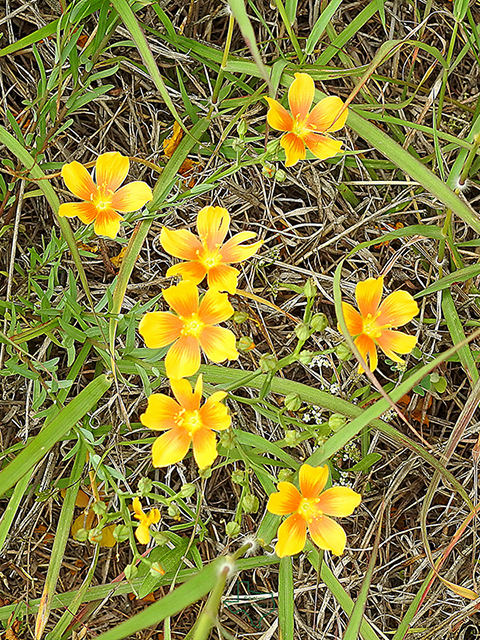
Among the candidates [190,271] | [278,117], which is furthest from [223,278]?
[278,117]

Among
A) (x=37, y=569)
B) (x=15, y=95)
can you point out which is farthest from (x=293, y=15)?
(x=37, y=569)

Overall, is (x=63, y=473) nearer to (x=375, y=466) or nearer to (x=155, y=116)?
(x=375, y=466)

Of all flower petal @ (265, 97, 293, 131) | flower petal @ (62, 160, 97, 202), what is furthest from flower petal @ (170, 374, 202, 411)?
flower petal @ (265, 97, 293, 131)

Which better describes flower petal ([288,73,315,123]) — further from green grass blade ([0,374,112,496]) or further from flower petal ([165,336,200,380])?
green grass blade ([0,374,112,496])

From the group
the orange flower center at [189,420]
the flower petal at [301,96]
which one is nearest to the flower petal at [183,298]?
the orange flower center at [189,420]

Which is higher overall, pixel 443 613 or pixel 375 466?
pixel 375 466

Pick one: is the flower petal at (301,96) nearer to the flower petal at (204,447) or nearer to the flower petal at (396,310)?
the flower petal at (396,310)

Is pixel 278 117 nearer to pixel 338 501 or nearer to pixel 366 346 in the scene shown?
pixel 366 346
